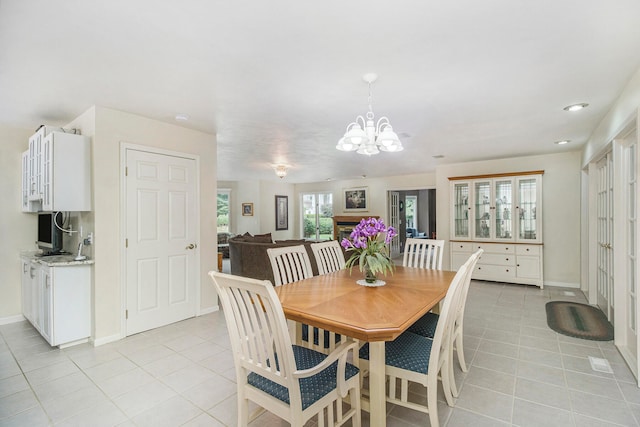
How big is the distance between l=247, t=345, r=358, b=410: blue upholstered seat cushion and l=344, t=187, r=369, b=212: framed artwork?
23.6 ft

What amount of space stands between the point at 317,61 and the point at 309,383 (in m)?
1.95

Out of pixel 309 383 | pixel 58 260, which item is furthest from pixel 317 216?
pixel 309 383

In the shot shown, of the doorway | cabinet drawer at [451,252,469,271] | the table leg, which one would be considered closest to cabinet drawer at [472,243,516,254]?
cabinet drawer at [451,252,469,271]

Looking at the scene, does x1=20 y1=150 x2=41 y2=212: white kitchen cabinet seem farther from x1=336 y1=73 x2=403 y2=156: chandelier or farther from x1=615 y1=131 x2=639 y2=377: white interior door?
x1=615 y1=131 x2=639 y2=377: white interior door

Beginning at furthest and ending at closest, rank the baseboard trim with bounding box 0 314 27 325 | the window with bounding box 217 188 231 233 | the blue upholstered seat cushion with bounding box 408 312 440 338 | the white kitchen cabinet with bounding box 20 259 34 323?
1. the window with bounding box 217 188 231 233
2. the baseboard trim with bounding box 0 314 27 325
3. the white kitchen cabinet with bounding box 20 259 34 323
4. the blue upholstered seat cushion with bounding box 408 312 440 338

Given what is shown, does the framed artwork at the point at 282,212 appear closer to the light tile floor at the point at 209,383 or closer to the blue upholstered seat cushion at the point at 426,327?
the light tile floor at the point at 209,383

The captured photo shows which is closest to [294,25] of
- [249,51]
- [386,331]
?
[249,51]

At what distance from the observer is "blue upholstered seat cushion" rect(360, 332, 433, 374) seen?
175 cm

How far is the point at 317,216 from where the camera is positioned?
9.79 metres

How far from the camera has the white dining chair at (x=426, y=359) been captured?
1.66 meters

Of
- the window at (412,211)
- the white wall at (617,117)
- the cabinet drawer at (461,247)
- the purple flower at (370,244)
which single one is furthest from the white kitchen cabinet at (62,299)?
the window at (412,211)

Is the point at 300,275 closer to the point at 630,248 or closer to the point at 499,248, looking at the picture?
the point at 630,248

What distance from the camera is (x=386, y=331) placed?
147 cm

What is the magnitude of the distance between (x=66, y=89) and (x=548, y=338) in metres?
5.02
